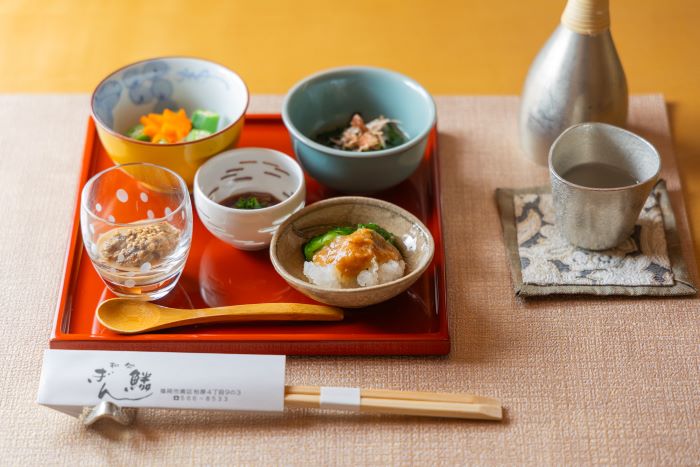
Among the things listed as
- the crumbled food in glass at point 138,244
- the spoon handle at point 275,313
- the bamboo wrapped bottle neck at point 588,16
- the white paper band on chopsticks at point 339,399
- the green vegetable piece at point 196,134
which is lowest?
the white paper band on chopsticks at point 339,399

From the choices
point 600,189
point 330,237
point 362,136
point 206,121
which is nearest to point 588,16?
point 600,189

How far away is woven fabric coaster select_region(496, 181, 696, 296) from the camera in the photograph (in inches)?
55.4

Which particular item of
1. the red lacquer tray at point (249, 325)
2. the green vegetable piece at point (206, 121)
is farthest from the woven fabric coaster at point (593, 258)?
the green vegetable piece at point (206, 121)

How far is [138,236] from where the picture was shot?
1.33 meters

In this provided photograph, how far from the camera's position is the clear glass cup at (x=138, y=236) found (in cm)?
132

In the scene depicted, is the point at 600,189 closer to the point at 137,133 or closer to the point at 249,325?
the point at 249,325

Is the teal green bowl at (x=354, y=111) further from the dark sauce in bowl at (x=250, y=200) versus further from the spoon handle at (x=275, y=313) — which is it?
the spoon handle at (x=275, y=313)

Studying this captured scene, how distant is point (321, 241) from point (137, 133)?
487 mm

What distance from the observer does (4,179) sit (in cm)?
166

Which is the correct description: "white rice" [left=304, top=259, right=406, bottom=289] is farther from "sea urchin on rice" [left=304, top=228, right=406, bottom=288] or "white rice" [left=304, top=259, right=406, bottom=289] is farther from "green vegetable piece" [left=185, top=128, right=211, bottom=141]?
"green vegetable piece" [left=185, top=128, right=211, bottom=141]

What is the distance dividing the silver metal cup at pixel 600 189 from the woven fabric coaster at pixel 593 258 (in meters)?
0.03

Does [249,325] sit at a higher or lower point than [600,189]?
lower

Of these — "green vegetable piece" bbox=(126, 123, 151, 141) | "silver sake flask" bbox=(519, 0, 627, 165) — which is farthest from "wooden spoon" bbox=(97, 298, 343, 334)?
"silver sake flask" bbox=(519, 0, 627, 165)

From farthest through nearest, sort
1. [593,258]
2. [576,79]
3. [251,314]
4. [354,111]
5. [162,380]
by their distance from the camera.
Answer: [354,111] → [576,79] → [593,258] → [251,314] → [162,380]
